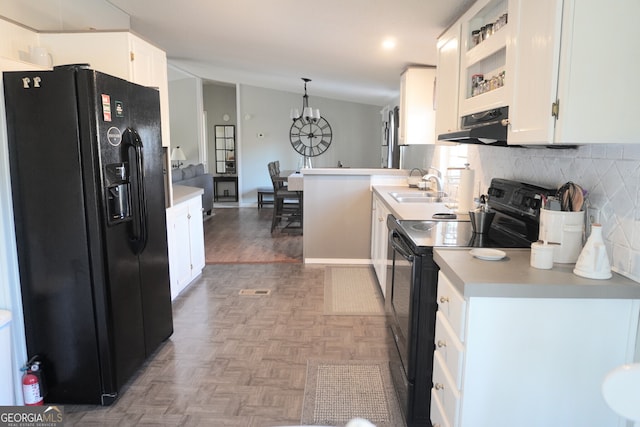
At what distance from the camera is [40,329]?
2150 millimetres

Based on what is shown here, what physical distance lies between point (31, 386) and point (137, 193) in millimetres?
1068

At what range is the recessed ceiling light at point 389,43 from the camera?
11.3ft

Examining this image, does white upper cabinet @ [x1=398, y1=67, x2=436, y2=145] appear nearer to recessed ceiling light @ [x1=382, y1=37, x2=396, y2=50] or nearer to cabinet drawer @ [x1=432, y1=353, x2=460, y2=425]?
recessed ceiling light @ [x1=382, y1=37, x2=396, y2=50]

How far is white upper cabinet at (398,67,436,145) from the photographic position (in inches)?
159

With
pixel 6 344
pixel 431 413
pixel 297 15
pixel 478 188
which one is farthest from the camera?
pixel 297 15

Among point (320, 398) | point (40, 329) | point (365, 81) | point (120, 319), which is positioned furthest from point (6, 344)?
point (365, 81)

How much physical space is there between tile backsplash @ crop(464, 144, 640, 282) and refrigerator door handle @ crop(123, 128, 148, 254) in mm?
2077

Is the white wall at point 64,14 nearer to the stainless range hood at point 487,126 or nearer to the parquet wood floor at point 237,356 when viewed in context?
the parquet wood floor at point 237,356

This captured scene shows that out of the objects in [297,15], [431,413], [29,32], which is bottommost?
[431,413]

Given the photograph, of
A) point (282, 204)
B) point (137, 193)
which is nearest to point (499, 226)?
point (137, 193)

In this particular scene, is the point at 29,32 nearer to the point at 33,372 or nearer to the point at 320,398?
the point at 33,372

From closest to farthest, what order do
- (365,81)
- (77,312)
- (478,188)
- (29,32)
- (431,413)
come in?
(431,413) → (77,312) → (29,32) → (478,188) → (365,81)

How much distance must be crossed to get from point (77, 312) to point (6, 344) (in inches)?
12.4

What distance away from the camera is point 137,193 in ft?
7.77
